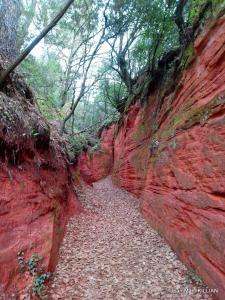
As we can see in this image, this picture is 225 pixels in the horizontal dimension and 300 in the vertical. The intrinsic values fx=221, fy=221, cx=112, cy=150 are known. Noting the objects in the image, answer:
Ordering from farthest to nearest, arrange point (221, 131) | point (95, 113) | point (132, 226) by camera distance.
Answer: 1. point (95, 113)
2. point (132, 226)
3. point (221, 131)

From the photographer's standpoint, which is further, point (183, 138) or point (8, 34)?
point (8, 34)

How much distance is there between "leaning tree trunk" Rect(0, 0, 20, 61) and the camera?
19.5 feet

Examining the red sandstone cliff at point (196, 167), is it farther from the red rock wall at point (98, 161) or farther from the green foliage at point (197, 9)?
the red rock wall at point (98, 161)

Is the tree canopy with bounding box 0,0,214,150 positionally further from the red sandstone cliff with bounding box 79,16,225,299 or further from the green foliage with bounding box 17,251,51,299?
the green foliage with bounding box 17,251,51,299

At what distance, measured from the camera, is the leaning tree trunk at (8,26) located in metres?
5.95

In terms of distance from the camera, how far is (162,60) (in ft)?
32.0

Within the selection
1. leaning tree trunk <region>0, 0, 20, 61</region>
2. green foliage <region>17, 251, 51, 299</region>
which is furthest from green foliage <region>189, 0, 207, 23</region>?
green foliage <region>17, 251, 51, 299</region>

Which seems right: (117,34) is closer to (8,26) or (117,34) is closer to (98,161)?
(8,26)

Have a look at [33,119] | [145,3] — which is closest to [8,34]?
[33,119]

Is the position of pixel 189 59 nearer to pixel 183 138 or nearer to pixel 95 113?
pixel 183 138

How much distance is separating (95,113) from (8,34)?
71.5 feet

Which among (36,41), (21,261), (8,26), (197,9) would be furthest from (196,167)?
(8,26)

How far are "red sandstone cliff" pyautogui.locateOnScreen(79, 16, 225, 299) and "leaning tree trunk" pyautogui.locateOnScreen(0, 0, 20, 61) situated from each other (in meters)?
5.07

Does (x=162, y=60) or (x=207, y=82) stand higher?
(x=162, y=60)
